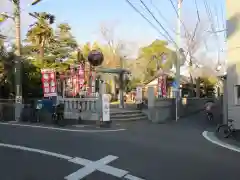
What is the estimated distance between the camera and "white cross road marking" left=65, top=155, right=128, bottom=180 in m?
6.71

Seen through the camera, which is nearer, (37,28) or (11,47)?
(11,47)

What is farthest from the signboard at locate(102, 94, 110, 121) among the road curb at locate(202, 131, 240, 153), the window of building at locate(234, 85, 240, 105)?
the window of building at locate(234, 85, 240, 105)

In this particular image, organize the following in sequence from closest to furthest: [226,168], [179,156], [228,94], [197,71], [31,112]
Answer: [226,168]
[179,156]
[228,94]
[31,112]
[197,71]

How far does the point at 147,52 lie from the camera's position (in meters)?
55.6

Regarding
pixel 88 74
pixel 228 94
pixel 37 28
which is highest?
pixel 37 28

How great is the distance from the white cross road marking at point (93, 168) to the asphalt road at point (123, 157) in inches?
3.5

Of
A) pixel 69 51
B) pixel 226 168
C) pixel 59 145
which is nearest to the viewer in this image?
pixel 226 168

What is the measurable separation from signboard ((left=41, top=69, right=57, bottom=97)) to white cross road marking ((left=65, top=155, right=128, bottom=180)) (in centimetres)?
1133

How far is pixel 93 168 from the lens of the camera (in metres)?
A: 7.28

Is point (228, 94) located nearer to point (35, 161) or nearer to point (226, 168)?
point (226, 168)

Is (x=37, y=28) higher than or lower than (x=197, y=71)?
higher

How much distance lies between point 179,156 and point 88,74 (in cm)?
1204

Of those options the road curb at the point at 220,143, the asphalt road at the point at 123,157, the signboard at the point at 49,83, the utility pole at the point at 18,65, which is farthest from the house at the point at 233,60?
the utility pole at the point at 18,65

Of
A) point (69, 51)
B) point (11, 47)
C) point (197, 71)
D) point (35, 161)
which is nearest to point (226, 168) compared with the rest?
point (35, 161)
